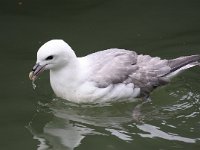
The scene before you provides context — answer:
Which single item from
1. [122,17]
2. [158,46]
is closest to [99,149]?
[158,46]

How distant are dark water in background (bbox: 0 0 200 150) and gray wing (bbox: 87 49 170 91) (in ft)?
0.87

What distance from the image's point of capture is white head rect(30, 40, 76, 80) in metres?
5.98

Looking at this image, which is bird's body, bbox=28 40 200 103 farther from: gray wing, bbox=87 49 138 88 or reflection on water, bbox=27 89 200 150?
reflection on water, bbox=27 89 200 150

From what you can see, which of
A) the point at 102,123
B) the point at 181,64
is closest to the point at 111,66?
the point at 102,123

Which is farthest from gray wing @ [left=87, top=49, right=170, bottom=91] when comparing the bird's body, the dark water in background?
the dark water in background

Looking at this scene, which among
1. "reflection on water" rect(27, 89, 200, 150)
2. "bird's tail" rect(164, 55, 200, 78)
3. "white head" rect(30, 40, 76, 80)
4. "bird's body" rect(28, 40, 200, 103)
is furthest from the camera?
"bird's tail" rect(164, 55, 200, 78)

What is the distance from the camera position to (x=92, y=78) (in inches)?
242

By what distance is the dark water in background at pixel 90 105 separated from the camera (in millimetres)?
5699

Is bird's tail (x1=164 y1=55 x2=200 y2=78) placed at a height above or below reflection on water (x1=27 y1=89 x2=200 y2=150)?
above

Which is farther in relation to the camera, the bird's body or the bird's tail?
the bird's tail

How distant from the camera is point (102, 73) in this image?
6.20 meters

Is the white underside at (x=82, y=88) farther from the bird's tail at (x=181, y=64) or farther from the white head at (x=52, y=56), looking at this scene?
the bird's tail at (x=181, y=64)

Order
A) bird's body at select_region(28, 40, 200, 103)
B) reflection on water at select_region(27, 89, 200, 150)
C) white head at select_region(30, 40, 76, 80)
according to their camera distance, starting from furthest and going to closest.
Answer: bird's body at select_region(28, 40, 200, 103), white head at select_region(30, 40, 76, 80), reflection on water at select_region(27, 89, 200, 150)

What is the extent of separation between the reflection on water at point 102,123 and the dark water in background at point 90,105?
1 centimetres
